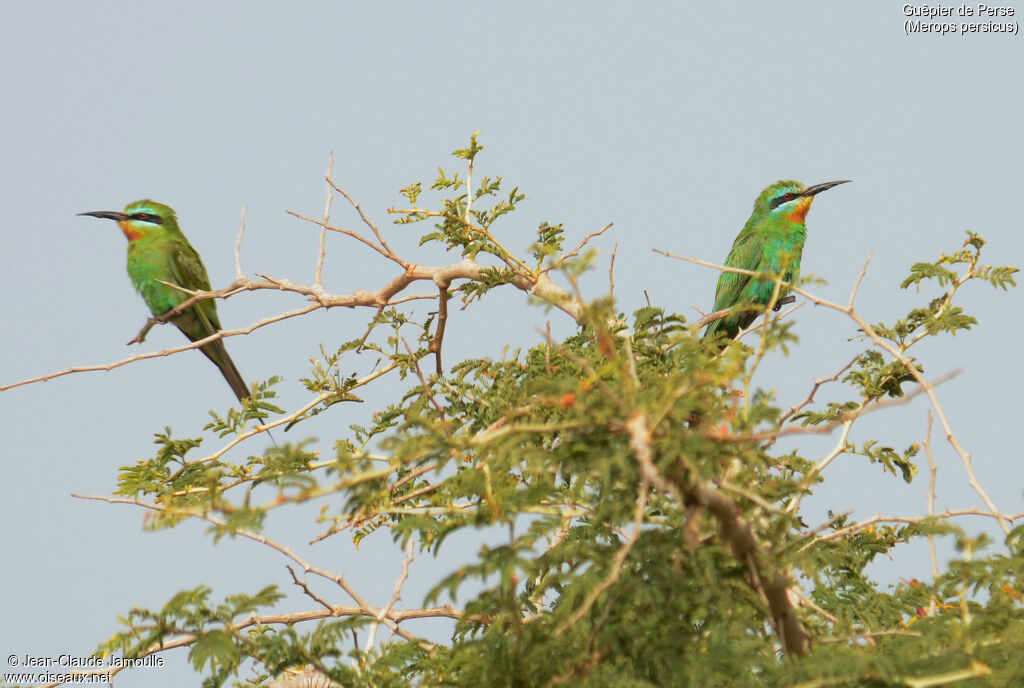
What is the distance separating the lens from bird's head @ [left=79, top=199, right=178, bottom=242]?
7543 mm

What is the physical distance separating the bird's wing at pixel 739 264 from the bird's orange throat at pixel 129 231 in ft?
14.4

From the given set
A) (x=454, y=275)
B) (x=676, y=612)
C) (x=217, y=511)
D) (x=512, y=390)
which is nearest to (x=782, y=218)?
(x=454, y=275)

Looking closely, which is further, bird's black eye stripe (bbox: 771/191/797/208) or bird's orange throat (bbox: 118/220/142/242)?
bird's orange throat (bbox: 118/220/142/242)

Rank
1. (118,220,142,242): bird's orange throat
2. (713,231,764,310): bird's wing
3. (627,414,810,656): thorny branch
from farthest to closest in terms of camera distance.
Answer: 1. (118,220,142,242): bird's orange throat
2. (713,231,764,310): bird's wing
3. (627,414,810,656): thorny branch

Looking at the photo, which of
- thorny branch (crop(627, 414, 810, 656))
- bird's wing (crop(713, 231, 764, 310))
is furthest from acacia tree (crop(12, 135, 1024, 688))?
bird's wing (crop(713, 231, 764, 310))

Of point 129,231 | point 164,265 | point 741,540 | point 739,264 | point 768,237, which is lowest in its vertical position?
point 741,540

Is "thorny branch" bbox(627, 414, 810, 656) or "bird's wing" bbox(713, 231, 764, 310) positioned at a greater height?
"bird's wing" bbox(713, 231, 764, 310)

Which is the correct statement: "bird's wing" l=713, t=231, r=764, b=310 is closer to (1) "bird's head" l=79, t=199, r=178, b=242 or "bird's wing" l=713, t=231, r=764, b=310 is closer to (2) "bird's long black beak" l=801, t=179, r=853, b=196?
(2) "bird's long black beak" l=801, t=179, r=853, b=196

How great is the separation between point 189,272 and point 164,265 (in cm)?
19

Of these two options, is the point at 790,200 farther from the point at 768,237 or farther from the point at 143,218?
the point at 143,218

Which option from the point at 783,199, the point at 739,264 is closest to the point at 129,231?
the point at 739,264

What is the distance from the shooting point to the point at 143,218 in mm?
7602

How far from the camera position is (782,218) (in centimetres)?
736

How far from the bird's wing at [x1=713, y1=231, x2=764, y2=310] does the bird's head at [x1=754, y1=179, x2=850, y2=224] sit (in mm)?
241
